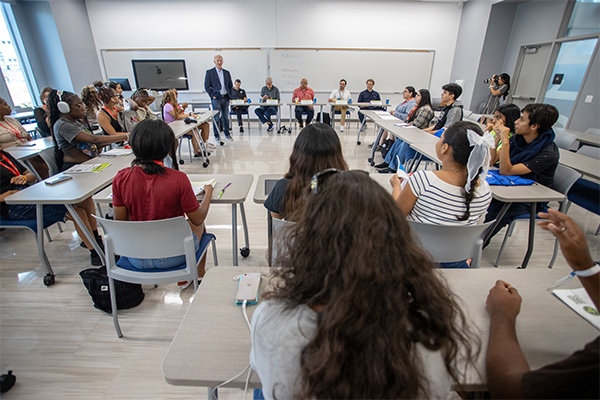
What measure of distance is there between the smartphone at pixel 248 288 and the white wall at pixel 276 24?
26.3 feet

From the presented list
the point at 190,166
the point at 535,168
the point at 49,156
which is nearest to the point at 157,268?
the point at 49,156

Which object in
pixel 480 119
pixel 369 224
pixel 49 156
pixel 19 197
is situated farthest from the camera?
pixel 480 119

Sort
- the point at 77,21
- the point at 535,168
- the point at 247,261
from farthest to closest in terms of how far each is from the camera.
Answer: the point at 77,21 < the point at 247,261 < the point at 535,168

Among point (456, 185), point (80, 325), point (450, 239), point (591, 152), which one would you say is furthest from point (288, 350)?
point (591, 152)

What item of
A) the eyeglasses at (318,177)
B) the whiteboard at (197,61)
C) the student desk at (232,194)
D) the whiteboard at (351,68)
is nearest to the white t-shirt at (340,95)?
the whiteboard at (351,68)

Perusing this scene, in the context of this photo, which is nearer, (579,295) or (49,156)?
(579,295)

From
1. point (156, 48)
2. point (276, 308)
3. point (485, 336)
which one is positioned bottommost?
point (485, 336)

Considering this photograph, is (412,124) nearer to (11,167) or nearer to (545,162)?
(545,162)

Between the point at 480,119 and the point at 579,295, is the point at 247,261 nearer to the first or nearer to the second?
the point at 579,295

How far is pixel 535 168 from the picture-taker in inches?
84.9

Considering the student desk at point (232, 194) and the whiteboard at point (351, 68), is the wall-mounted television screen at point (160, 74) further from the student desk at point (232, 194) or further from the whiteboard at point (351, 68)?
the student desk at point (232, 194)

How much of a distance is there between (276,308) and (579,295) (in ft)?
3.57

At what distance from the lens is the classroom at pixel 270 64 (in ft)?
7.55

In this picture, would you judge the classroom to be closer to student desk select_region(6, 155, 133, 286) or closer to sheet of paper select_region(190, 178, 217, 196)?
sheet of paper select_region(190, 178, 217, 196)
